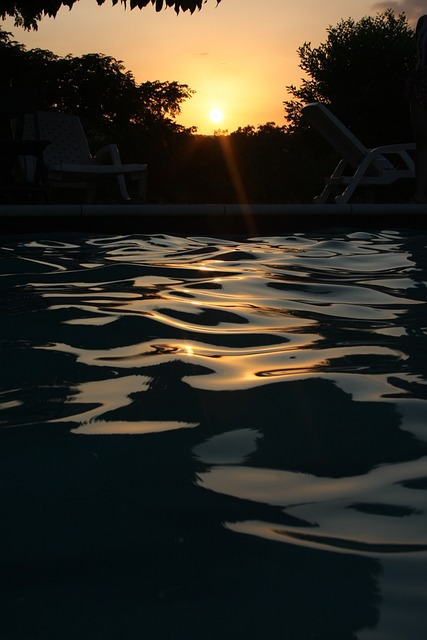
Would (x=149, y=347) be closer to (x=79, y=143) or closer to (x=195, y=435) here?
(x=195, y=435)

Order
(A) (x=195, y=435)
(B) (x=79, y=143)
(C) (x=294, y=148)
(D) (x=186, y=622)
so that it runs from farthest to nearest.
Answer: (C) (x=294, y=148) < (B) (x=79, y=143) < (A) (x=195, y=435) < (D) (x=186, y=622)

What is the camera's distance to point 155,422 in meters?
1.55

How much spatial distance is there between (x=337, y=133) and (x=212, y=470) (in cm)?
878

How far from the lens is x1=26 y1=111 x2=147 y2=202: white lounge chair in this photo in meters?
9.20

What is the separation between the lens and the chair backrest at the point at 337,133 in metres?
9.39

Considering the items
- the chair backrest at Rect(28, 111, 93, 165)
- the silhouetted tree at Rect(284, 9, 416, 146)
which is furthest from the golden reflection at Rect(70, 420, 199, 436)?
the silhouetted tree at Rect(284, 9, 416, 146)

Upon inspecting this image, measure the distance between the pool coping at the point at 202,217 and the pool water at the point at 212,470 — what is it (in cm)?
244

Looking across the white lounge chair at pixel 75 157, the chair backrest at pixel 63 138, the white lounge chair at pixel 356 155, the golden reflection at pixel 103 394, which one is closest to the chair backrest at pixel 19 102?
the white lounge chair at pixel 75 157

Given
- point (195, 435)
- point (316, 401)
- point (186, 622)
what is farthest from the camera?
point (316, 401)

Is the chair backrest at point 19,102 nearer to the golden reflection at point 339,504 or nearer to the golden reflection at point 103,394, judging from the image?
the golden reflection at point 103,394

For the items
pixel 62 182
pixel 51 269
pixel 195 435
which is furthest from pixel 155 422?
pixel 62 182

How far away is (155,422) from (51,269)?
8.10 ft

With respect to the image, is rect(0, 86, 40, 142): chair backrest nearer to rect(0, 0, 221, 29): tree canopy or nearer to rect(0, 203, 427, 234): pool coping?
rect(0, 0, 221, 29): tree canopy

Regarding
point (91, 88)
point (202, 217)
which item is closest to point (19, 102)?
point (202, 217)
